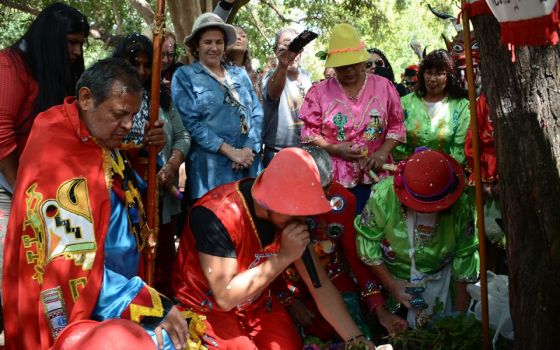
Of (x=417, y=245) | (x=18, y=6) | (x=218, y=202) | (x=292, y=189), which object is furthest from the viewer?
(x=18, y=6)

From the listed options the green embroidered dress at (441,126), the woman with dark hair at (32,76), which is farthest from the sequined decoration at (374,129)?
the woman with dark hair at (32,76)

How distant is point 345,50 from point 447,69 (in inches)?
28.3

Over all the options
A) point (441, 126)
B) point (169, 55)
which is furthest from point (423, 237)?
point (169, 55)

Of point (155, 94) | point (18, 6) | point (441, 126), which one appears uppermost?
point (18, 6)

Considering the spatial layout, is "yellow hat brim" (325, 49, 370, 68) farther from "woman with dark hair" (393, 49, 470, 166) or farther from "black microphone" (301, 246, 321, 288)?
"black microphone" (301, 246, 321, 288)

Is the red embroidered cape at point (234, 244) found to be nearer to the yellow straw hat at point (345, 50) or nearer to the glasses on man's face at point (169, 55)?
the glasses on man's face at point (169, 55)

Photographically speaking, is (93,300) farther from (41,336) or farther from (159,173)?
(159,173)

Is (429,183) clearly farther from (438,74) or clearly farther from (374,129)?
(438,74)

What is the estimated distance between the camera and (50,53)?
3.29 metres

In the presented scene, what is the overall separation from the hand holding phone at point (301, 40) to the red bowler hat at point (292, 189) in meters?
1.73

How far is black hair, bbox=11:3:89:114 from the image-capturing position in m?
3.28

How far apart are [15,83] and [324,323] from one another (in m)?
1.92

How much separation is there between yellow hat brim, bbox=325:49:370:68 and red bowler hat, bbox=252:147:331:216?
171 centimetres

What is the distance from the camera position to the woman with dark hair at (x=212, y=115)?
4488 mm
